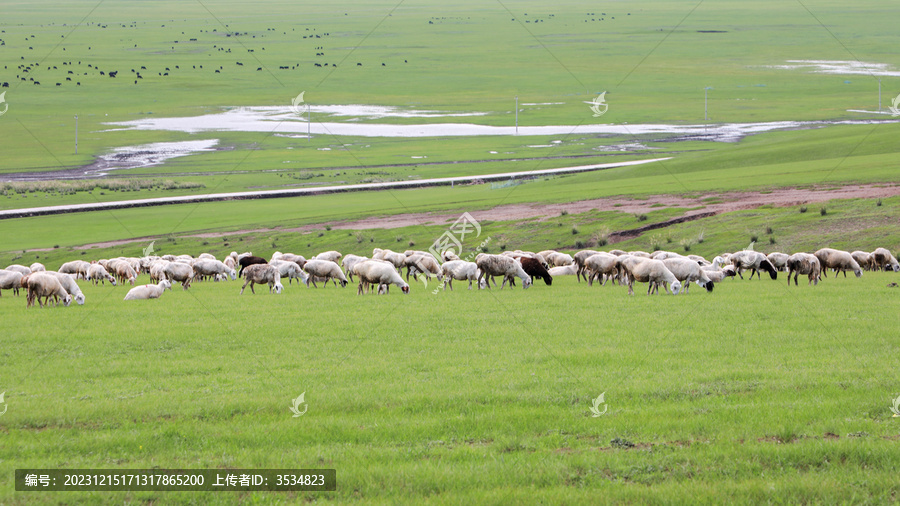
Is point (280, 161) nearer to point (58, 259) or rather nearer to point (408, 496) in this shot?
point (58, 259)

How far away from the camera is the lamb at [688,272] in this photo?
2553 cm

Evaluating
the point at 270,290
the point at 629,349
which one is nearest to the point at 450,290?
the point at 270,290

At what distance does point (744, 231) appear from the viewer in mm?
40344

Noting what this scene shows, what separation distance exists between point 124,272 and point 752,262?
25938 millimetres

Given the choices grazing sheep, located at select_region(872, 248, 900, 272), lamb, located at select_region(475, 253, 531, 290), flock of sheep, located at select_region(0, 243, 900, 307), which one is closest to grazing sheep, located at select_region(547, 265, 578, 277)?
flock of sheep, located at select_region(0, 243, 900, 307)

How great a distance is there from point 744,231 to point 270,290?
2396cm

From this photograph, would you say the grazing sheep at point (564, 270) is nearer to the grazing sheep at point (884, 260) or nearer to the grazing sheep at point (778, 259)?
the grazing sheep at point (778, 259)

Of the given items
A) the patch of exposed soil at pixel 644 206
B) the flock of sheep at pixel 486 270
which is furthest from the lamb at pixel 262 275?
the patch of exposed soil at pixel 644 206

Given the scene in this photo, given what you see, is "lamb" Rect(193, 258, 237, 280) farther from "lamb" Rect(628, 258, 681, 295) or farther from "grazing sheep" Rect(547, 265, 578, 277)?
"lamb" Rect(628, 258, 681, 295)

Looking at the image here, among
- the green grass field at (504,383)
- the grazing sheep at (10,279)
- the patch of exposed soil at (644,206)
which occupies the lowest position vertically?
the green grass field at (504,383)

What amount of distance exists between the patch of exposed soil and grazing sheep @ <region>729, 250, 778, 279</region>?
42.9 feet

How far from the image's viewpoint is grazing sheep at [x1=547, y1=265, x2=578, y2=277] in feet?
110

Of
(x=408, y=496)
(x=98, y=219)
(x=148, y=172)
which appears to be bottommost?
(x=408, y=496)

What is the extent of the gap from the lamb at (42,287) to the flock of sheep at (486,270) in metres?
0.03
